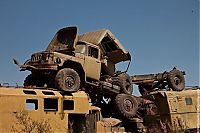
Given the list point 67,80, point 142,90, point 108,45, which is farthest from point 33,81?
point 142,90

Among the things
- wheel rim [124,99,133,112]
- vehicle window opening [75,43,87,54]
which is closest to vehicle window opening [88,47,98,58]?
vehicle window opening [75,43,87,54]

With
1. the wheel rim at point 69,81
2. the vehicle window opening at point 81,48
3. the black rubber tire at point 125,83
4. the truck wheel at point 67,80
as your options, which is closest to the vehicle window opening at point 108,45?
the black rubber tire at point 125,83

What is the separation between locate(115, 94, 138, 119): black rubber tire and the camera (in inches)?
553

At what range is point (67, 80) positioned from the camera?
12.0 meters

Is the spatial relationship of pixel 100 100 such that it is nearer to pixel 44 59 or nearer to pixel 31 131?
pixel 44 59

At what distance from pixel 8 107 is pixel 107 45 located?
253 inches

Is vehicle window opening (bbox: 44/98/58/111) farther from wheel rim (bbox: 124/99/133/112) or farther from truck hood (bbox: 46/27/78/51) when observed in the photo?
wheel rim (bbox: 124/99/133/112)

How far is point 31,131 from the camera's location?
32.1 ft

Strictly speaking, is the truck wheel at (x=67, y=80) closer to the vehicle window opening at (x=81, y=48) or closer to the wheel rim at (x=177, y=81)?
the vehicle window opening at (x=81, y=48)

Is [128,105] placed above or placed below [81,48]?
below

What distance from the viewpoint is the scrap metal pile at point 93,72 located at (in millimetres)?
12234

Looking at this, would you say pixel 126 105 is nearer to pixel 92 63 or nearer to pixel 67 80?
pixel 92 63

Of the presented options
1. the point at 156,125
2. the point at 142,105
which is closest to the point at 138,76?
the point at 142,105

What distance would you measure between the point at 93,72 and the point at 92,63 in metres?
0.36
